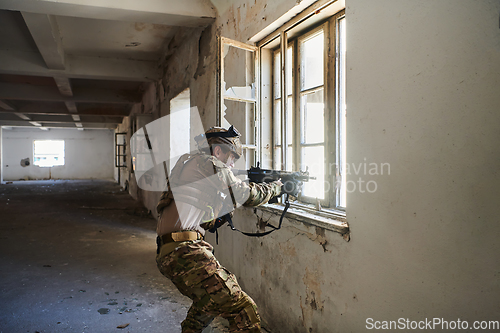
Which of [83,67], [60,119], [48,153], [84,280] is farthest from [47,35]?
[48,153]

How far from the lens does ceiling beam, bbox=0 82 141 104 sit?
6.67m

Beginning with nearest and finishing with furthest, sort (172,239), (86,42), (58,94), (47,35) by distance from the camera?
(172,239)
(47,35)
(86,42)
(58,94)

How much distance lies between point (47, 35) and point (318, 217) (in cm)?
388

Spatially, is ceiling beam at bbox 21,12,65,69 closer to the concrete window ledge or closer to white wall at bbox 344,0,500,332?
the concrete window ledge

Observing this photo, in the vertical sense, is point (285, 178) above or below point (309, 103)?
below

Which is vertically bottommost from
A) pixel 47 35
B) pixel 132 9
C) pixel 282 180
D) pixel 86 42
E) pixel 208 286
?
pixel 208 286

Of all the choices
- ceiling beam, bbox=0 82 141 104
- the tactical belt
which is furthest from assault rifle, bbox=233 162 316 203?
ceiling beam, bbox=0 82 141 104

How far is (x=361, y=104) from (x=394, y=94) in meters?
0.18

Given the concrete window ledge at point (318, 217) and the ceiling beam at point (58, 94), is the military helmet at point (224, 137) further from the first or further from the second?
the ceiling beam at point (58, 94)

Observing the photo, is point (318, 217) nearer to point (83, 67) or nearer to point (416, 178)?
point (416, 178)

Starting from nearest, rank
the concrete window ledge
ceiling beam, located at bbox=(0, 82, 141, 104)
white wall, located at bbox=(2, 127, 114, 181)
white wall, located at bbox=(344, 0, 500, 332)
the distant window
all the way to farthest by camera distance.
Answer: white wall, located at bbox=(344, 0, 500, 332) < the concrete window ledge < ceiling beam, located at bbox=(0, 82, 141, 104) < white wall, located at bbox=(2, 127, 114, 181) < the distant window

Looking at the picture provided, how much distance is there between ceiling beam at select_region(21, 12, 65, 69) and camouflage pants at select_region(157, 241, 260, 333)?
10.1 ft

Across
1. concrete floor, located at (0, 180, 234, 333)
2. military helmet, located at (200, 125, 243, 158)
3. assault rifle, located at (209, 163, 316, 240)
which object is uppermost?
military helmet, located at (200, 125, 243, 158)

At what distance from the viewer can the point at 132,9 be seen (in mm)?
2855
